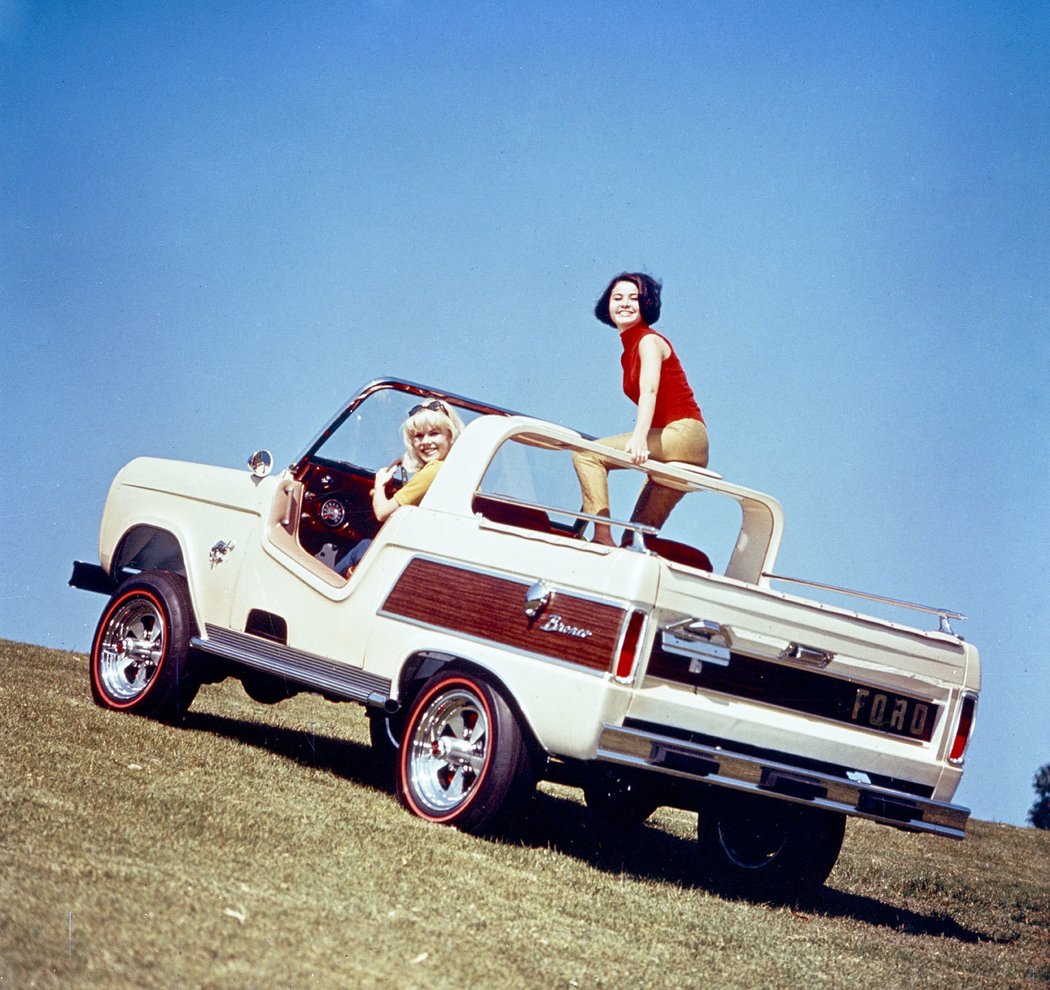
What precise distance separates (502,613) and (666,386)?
177cm

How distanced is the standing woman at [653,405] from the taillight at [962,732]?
169 cm

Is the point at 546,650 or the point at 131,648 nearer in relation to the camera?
the point at 546,650

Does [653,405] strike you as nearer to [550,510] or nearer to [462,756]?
[550,510]

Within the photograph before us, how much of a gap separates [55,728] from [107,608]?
56.2 inches

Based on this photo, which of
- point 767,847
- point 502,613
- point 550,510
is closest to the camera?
point 550,510

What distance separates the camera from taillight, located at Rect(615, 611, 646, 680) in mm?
5656

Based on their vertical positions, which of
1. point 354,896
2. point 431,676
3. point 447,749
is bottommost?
point 354,896

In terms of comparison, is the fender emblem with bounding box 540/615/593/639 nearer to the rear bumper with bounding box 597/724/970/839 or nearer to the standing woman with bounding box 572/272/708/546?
the rear bumper with bounding box 597/724/970/839

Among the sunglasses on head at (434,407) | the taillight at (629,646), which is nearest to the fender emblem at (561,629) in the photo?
the taillight at (629,646)

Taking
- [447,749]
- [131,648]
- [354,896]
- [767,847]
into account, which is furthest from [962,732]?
[131,648]

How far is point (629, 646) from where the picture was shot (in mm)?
5672

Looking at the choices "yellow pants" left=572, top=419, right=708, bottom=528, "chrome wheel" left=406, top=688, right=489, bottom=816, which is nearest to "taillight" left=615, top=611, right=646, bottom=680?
"chrome wheel" left=406, top=688, right=489, bottom=816

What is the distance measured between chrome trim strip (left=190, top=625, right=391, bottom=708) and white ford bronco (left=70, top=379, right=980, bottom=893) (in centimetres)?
1

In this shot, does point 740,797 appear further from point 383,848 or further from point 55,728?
point 55,728
